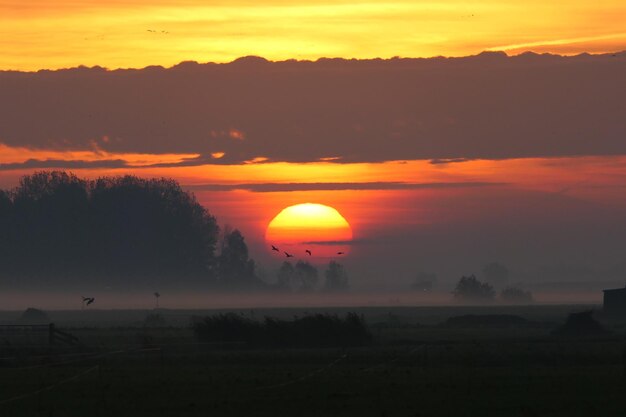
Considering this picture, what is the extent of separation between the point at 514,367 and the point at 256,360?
12848 mm

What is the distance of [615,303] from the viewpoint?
126m

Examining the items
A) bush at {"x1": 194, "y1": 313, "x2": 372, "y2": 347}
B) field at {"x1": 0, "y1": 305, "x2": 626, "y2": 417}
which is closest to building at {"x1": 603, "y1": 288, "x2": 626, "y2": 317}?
field at {"x1": 0, "y1": 305, "x2": 626, "y2": 417}

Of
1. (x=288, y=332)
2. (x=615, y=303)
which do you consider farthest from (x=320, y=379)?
(x=615, y=303)

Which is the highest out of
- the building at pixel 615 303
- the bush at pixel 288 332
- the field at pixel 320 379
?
the building at pixel 615 303

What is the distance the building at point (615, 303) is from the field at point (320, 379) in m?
45.3

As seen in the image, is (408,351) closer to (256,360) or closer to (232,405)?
(256,360)

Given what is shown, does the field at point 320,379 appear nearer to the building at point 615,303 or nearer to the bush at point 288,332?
the bush at point 288,332

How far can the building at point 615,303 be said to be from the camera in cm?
12462

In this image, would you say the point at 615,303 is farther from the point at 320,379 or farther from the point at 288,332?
the point at 320,379

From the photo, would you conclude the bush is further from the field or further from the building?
the building

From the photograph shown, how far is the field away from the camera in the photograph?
133 ft

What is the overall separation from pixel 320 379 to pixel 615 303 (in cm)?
8041

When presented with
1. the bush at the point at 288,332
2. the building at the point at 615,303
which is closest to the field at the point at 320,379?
the bush at the point at 288,332

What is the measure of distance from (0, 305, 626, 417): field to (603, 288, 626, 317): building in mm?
45266
